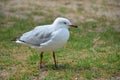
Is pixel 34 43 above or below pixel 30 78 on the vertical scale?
above

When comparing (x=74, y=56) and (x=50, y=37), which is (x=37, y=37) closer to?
(x=50, y=37)

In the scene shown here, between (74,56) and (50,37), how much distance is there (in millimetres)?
1498

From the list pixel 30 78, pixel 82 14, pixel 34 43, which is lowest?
pixel 30 78

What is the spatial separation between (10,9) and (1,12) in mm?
485

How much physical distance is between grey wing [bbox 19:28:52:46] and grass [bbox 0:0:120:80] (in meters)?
0.58

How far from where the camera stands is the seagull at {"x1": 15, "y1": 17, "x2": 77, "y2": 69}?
311 inches

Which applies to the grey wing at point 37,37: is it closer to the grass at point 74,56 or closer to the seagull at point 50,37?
the seagull at point 50,37

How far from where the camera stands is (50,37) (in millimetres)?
7973

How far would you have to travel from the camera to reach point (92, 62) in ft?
28.6

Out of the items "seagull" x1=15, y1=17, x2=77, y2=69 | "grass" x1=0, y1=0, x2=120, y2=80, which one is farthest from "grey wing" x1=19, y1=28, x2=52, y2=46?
"grass" x1=0, y1=0, x2=120, y2=80

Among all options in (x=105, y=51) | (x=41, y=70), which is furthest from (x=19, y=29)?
(x=41, y=70)

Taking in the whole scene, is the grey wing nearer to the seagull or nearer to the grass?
the seagull

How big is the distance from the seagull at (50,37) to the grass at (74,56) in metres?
0.49

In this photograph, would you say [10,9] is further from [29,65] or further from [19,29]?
[29,65]
